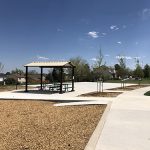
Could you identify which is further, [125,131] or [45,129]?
[45,129]

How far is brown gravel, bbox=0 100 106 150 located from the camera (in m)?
7.31

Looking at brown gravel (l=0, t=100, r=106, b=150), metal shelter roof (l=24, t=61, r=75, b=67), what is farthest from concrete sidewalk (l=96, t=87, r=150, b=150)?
metal shelter roof (l=24, t=61, r=75, b=67)

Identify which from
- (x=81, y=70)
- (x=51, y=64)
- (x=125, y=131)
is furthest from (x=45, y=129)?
(x=81, y=70)

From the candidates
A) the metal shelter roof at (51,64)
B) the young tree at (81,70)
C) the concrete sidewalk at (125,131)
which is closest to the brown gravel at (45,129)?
the concrete sidewalk at (125,131)

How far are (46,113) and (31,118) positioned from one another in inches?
55.6

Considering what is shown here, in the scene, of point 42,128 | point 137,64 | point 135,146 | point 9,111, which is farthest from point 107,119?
point 137,64

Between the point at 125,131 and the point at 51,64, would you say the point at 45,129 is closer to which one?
A: the point at 125,131

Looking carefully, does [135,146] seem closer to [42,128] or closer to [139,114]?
[42,128]

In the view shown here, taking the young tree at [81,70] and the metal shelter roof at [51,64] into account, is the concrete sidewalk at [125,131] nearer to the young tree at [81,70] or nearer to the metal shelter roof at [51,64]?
the metal shelter roof at [51,64]

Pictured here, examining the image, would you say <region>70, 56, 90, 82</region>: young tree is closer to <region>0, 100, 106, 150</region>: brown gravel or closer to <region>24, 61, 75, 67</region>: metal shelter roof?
<region>24, 61, 75, 67</region>: metal shelter roof

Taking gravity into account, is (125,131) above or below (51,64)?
below

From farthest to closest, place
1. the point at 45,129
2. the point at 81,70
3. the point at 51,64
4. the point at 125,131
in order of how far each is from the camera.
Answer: the point at 81,70 → the point at 51,64 → the point at 45,129 → the point at 125,131

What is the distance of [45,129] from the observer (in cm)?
912

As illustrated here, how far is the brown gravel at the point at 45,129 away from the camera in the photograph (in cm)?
731
